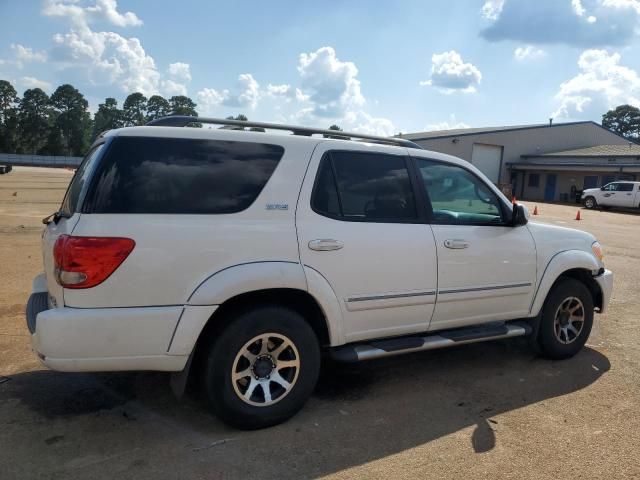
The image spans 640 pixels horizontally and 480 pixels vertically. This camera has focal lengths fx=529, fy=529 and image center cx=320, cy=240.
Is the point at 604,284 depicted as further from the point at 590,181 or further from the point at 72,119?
the point at 72,119

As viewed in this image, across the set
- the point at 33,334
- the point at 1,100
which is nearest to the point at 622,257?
the point at 33,334

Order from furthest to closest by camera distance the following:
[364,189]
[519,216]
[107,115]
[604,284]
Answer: [107,115], [604,284], [519,216], [364,189]

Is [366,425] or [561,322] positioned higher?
[561,322]

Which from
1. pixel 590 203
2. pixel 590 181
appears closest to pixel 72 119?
pixel 590 181

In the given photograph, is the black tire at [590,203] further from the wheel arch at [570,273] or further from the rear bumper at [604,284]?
the wheel arch at [570,273]

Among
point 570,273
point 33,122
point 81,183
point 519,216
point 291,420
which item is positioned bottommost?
point 291,420

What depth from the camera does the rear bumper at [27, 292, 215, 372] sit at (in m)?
2.97

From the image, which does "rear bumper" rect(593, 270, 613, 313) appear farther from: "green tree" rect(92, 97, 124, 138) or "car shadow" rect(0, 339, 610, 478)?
"green tree" rect(92, 97, 124, 138)

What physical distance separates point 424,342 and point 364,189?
1265 mm

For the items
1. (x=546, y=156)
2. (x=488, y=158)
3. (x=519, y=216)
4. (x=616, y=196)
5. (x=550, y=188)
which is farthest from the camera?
(x=488, y=158)

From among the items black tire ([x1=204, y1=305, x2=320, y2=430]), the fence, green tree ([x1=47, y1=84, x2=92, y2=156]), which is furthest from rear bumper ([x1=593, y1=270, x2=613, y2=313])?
green tree ([x1=47, y1=84, x2=92, y2=156])

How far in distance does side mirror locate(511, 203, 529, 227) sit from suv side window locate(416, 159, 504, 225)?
100 mm

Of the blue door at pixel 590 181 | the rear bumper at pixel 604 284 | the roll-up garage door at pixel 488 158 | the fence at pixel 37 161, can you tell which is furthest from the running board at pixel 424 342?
the fence at pixel 37 161

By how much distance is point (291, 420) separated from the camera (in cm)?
365
